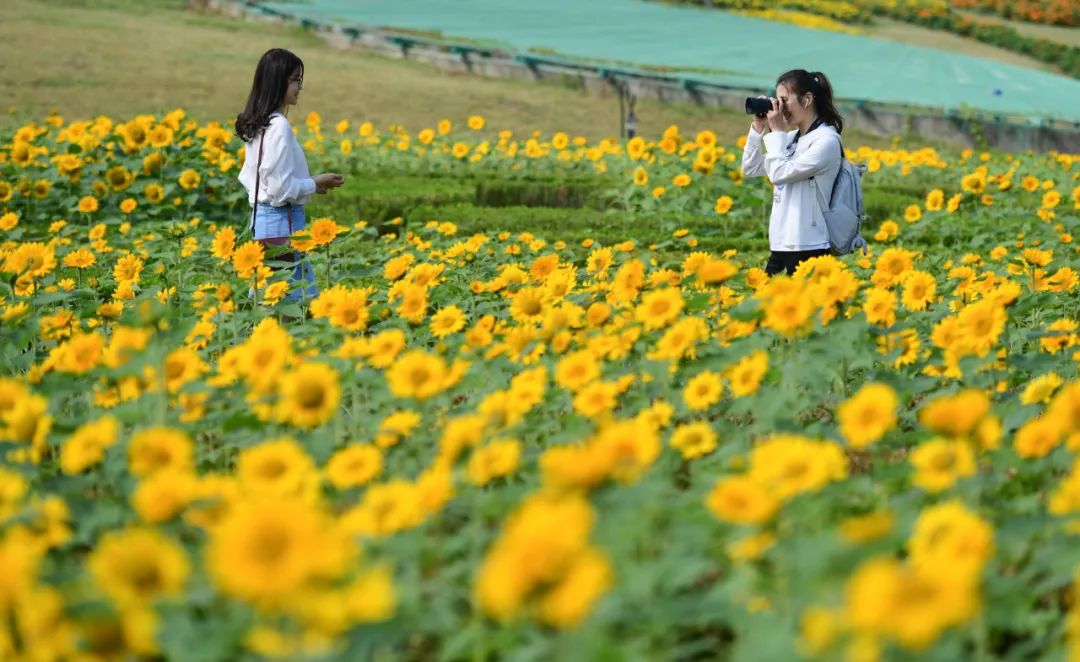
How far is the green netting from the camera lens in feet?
62.7

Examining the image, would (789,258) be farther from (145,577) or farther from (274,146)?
(145,577)

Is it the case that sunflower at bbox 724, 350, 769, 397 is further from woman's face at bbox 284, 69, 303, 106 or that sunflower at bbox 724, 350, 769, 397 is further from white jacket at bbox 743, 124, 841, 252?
woman's face at bbox 284, 69, 303, 106

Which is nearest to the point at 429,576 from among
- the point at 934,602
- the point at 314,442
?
the point at 314,442

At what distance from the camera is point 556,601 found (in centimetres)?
138

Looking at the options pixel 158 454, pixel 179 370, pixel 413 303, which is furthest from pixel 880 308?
pixel 158 454

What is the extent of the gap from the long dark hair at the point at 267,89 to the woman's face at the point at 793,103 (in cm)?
187

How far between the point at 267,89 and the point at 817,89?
2.12 meters

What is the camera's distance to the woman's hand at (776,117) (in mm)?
4871

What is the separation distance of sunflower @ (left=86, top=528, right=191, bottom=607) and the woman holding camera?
362 centimetres

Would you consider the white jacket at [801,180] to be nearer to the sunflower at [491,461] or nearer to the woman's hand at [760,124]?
the woman's hand at [760,124]

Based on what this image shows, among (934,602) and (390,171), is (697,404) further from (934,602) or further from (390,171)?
(390,171)

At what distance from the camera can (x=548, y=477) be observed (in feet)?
6.00

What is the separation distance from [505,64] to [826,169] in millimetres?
16960

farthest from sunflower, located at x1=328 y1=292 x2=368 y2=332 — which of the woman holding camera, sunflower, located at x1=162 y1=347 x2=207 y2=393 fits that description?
the woman holding camera
